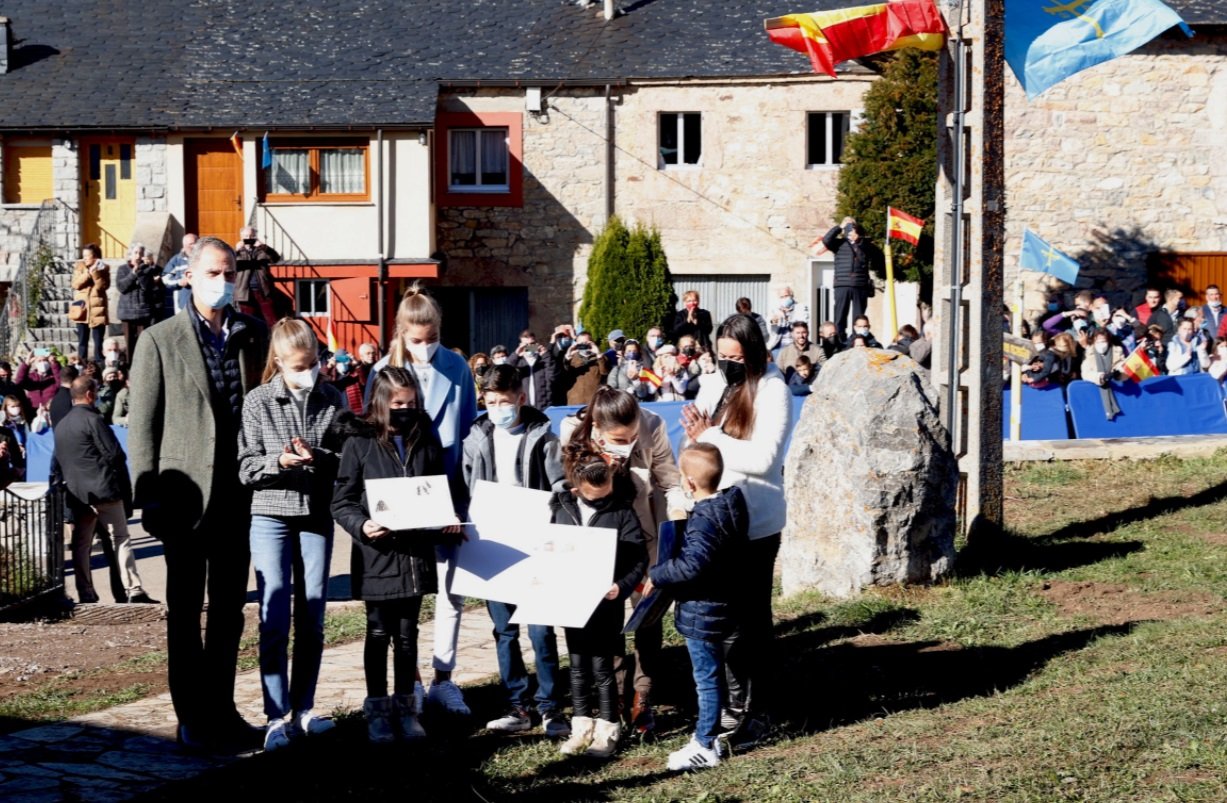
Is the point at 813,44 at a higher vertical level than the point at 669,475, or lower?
higher

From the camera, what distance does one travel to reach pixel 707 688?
6840 millimetres

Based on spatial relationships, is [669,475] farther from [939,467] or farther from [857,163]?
[857,163]

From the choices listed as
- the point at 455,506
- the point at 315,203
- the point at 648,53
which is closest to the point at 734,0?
the point at 648,53

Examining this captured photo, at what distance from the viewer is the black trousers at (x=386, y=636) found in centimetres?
708

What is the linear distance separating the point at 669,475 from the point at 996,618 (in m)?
3.04

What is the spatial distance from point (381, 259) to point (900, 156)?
9.55 m

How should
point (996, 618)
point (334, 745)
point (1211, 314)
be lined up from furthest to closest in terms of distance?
1. point (1211, 314)
2. point (996, 618)
3. point (334, 745)

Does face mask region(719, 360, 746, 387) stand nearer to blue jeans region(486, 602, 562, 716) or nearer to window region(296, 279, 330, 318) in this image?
blue jeans region(486, 602, 562, 716)

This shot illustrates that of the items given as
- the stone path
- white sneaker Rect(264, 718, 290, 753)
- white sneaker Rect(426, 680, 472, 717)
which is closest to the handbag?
the stone path

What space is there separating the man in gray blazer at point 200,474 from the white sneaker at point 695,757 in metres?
1.86

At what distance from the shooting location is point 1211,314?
2316cm

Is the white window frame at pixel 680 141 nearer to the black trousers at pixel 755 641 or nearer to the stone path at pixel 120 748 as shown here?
the stone path at pixel 120 748

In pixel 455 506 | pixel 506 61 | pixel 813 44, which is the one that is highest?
pixel 506 61

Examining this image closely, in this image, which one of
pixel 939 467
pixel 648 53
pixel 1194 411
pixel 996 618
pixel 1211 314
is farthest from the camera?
pixel 648 53
